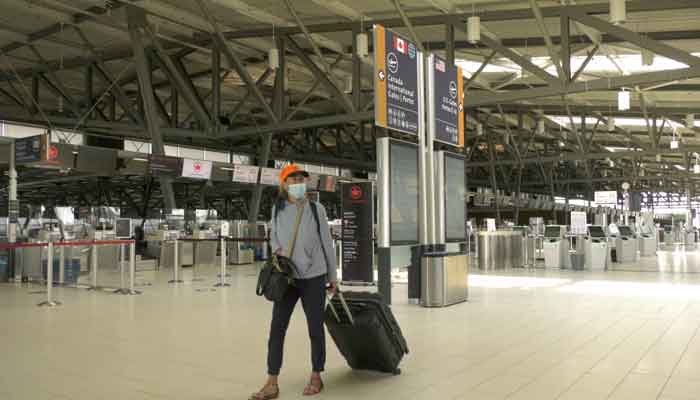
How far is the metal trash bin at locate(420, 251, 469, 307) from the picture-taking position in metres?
8.95

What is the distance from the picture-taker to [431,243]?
30.7 feet

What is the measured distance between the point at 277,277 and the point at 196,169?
13.0 metres

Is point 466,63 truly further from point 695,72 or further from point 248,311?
point 248,311

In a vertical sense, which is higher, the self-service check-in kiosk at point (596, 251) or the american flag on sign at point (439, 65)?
the american flag on sign at point (439, 65)

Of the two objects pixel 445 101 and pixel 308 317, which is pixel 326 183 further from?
pixel 308 317

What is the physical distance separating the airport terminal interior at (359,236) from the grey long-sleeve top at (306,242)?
0.05ft

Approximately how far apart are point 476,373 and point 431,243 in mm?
4620

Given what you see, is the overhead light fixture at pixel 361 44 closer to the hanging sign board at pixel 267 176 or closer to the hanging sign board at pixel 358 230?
the hanging sign board at pixel 358 230

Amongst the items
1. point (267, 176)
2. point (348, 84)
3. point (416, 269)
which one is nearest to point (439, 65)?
point (416, 269)

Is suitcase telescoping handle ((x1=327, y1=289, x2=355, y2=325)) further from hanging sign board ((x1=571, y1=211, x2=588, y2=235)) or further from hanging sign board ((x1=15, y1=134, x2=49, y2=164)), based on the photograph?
hanging sign board ((x1=571, y1=211, x2=588, y2=235))

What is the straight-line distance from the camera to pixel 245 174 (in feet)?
59.1

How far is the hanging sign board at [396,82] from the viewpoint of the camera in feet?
27.0

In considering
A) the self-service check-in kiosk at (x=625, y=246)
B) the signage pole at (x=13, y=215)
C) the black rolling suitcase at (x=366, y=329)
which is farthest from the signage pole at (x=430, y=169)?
the self-service check-in kiosk at (x=625, y=246)

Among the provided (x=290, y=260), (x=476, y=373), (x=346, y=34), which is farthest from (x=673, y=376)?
(x=346, y=34)
